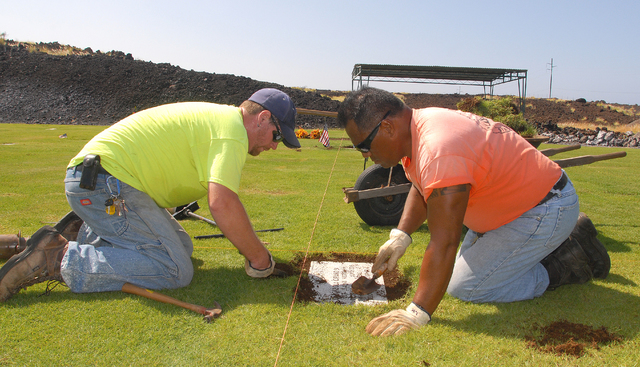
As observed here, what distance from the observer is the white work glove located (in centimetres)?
230

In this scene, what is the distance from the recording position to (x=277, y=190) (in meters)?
6.89

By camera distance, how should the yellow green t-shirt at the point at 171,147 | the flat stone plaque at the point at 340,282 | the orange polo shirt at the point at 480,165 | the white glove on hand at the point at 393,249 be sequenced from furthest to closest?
the flat stone plaque at the point at 340,282, the white glove on hand at the point at 393,249, the yellow green t-shirt at the point at 171,147, the orange polo shirt at the point at 480,165

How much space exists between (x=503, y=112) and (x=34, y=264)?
5.59 metres

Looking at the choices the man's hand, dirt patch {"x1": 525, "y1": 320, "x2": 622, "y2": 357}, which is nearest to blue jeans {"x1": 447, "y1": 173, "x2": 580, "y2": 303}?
dirt patch {"x1": 525, "y1": 320, "x2": 622, "y2": 357}

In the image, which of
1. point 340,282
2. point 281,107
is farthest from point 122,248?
point 340,282

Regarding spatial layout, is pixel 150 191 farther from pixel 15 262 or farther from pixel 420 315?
pixel 420 315

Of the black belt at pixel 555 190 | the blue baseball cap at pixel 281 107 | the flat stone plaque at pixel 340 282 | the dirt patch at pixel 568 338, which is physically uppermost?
the blue baseball cap at pixel 281 107

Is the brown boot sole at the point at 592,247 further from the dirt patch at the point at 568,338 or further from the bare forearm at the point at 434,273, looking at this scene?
the bare forearm at the point at 434,273

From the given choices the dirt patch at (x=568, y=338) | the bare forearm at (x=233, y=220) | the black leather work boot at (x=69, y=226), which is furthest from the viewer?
the black leather work boot at (x=69, y=226)

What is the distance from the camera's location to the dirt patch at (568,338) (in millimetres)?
2230

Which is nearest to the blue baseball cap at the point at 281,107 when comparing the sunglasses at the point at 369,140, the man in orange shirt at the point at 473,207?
the man in orange shirt at the point at 473,207

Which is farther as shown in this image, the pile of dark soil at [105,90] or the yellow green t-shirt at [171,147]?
the pile of dark soil at [105,90]

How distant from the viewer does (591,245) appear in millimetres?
3078

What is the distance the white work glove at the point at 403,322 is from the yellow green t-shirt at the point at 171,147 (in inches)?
52.7
